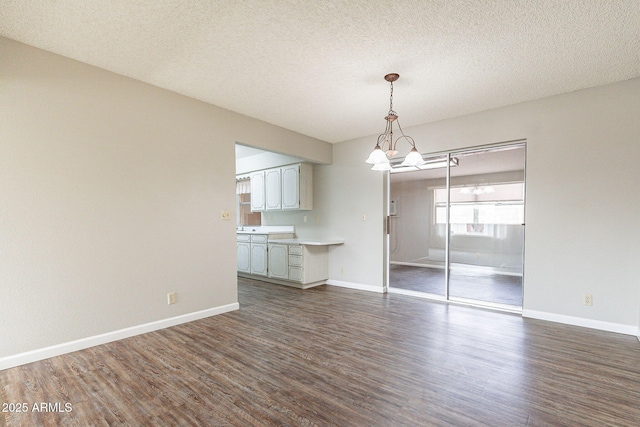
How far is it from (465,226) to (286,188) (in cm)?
327

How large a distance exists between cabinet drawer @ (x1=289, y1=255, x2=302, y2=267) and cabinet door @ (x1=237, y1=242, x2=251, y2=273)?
3.64 feet

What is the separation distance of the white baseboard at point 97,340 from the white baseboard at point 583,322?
154 inches

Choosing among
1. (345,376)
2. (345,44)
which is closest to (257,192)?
(345,44)

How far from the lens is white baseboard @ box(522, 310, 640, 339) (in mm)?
3178

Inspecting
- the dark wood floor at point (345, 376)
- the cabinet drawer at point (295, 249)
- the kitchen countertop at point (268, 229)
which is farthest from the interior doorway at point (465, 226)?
the kitchen countertop at point (268, 229)

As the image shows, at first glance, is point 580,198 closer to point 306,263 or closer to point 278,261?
point 306,263

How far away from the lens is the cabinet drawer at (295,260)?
205 inches

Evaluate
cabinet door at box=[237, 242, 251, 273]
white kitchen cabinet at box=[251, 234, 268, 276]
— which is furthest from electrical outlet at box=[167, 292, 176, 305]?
cabinet door at box=[237, 242, 251, 273]

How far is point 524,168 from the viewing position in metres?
3.88

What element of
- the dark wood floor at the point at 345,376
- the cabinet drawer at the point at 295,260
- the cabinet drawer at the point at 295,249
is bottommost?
the dark wood floor at the point at 345,376

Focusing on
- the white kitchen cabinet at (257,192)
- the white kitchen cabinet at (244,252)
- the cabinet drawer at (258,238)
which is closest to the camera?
the cabinet drawer at (258,238)

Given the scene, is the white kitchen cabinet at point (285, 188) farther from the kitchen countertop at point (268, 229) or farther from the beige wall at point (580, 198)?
the beige wall at point (580, 198)

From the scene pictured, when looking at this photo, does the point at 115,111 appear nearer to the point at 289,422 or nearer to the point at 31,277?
the point at 31,277

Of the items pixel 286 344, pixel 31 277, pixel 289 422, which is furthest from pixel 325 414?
pixel 31 277
